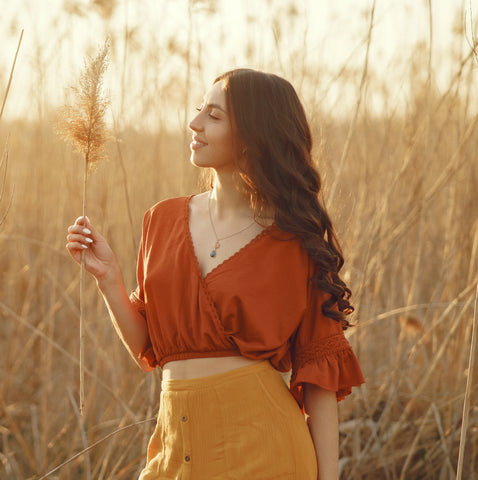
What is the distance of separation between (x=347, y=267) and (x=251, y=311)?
73 cm

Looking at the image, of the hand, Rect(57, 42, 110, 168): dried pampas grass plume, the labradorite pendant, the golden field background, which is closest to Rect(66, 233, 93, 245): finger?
the hand

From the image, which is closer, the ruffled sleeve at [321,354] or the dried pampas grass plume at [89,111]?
the dried pampas grass plume at [89,111]

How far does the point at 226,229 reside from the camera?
1303 mm

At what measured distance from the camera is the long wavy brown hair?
1.25 m

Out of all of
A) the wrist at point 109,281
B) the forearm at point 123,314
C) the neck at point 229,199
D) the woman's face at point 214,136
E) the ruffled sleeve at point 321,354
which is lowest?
the ruffled sleeve at point 321,354

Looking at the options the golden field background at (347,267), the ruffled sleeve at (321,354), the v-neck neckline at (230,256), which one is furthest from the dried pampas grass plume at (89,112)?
the golden field background at (347,267)

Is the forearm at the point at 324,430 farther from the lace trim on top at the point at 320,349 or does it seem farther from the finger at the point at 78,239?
the finger at the point at 78,239

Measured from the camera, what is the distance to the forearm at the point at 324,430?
1261 millimetres

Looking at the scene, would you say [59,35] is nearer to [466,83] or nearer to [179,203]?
[179,203]

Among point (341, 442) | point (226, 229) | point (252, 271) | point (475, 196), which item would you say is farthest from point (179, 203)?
point (475, 196)

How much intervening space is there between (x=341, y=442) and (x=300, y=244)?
43.7 inches

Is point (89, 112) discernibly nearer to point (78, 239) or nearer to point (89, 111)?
point (89, 111)

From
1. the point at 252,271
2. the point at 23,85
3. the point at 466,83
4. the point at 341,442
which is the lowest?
the point at 341,442

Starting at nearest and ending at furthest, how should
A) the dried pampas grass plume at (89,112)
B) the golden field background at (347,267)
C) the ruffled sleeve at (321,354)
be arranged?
1. the dried pampas grass plume at (89,112)
2. the ruffled sleeve at (321,354)
3. the golden field background at (347,267)
